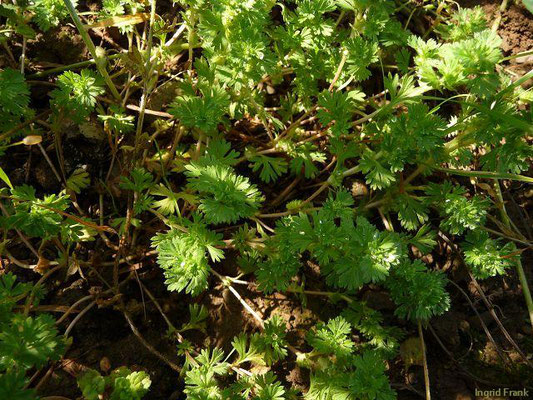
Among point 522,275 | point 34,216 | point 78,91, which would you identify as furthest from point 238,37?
point 522,275

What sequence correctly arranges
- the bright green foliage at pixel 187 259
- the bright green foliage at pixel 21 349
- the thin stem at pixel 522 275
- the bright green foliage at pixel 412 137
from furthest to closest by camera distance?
the thin stem at pixel 522 275 < the bright green foliage at pixel 412 137 < the bright green foliage at pixel 187 259 < the bright green foliage at pixel 21 349

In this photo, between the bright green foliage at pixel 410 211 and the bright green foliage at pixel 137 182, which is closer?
the bright green foliage at pixel 137 182

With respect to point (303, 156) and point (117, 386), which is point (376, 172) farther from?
point (117, 386)

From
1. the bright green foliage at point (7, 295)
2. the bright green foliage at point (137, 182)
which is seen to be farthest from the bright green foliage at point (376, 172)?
the bright green foliage at point (7, 295)

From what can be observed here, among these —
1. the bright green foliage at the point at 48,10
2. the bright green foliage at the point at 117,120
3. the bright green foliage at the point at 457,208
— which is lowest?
the bright green foliage at the point at 457,208

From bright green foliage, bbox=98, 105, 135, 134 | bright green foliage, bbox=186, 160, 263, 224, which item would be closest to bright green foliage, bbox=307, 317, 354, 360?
bright green foliage, bbox=186, 160, 263, 224

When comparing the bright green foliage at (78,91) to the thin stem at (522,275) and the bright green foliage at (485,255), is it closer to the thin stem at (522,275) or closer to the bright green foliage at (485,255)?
the bright green foliage at (485,255)

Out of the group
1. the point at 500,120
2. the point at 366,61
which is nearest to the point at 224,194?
the point at 366,61

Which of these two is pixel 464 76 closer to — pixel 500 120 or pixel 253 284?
pixel 500 120

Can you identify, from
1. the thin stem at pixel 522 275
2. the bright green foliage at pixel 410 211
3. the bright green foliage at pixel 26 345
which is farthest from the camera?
the thin stem at pixel 522 275
